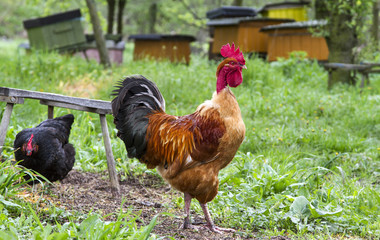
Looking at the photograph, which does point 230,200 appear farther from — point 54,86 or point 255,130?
point 54,86

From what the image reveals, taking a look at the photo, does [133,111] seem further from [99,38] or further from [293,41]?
[293,41]

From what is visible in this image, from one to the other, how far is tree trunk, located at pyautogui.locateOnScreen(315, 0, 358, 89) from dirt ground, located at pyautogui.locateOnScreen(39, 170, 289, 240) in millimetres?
6097

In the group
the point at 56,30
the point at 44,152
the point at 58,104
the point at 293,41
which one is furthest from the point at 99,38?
the point at 44,152

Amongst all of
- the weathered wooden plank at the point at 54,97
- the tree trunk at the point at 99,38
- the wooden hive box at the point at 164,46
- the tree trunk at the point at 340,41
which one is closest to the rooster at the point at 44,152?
the weathered wooden plank at the point at 54,97

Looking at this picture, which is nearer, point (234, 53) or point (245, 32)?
point (234, 53)

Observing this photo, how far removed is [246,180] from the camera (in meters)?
4.27

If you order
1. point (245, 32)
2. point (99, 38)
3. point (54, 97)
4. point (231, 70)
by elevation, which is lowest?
point (54, 97)

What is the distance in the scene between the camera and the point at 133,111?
11.8 ft

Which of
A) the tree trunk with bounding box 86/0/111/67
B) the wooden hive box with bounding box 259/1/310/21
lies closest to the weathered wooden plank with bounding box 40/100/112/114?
the tree trunk with bounding box 86/0/111/67

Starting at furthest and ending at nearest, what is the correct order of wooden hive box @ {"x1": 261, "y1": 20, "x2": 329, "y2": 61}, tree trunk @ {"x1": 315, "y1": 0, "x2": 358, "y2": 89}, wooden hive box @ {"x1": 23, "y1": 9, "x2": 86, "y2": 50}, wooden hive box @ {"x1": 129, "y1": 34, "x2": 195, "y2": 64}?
wooden hive box @ {"x1": 129, "y1": 34, "x2": 195, "y2": 64}, wooden hive box @ {"x1": 23, "y1": 9, "x2": 86, "y2": 50}, wooden hive box @ {"x1": 261, "y1": 20, "x2": 329, "y2": 61}, tree trunk @ {"x1": 315, "y1": 0, "x2": 358, "y2": 89}

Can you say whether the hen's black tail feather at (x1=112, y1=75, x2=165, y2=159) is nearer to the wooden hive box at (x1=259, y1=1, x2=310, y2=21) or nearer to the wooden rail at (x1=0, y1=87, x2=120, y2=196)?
the wooden rail at (x1=0, y1=87, x2=120, y2=196)

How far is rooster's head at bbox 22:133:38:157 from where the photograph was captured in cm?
371

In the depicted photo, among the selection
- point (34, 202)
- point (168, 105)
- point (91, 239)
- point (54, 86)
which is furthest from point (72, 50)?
point (91, 239)

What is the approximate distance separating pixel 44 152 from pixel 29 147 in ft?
0.57
